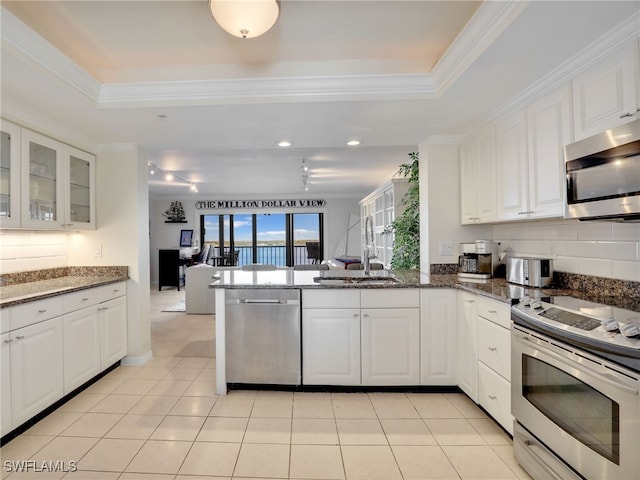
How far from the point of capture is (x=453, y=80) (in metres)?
2.13

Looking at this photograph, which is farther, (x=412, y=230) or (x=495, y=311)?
(x=412, y=230)

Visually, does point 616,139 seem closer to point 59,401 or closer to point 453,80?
point 453,80

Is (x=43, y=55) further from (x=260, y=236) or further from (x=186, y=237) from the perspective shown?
(x=260, y=236)

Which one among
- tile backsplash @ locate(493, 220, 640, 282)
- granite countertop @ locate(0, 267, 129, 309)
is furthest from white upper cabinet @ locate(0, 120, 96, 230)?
tile backsplash @ locate(493, 220, 640, 282)

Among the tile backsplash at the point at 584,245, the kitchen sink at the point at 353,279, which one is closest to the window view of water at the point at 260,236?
the kitchen sink at the point at 353,279

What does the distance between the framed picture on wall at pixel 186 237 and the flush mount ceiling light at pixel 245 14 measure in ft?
26.7

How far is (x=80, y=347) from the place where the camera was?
8.75 feet

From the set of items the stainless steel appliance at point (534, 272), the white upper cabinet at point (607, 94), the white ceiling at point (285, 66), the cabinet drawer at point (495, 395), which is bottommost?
the cabinet drawer at point (495, 395)

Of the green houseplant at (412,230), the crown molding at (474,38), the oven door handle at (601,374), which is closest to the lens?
the oven door handle at (601,374)

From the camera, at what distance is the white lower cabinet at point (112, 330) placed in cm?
296

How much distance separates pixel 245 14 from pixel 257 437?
240 cm

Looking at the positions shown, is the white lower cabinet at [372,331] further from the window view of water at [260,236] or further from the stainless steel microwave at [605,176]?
the window view of water at [260,236]

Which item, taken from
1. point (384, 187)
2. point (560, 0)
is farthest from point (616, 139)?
point (384, 187)

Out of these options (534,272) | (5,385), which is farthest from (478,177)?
(5,385)
